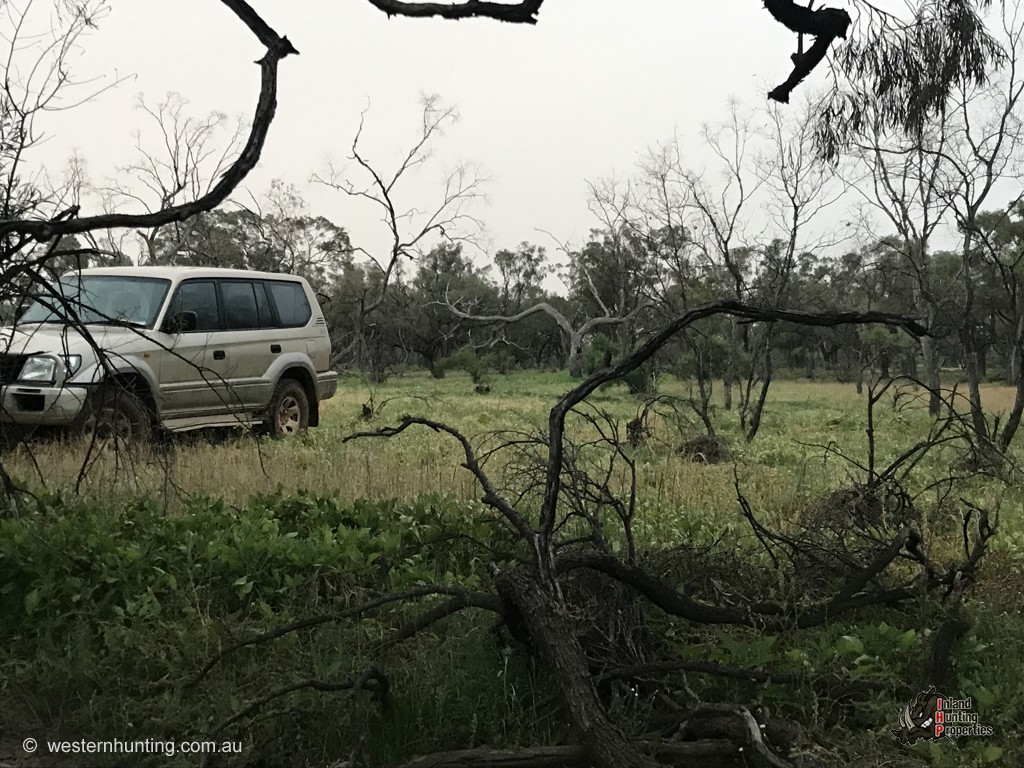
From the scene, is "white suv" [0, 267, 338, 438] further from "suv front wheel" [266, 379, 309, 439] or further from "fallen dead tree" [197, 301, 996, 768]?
"fallen dead tree" [197, 301, 996, 768]

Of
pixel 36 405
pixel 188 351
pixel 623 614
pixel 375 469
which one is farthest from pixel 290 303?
pixel 623 614

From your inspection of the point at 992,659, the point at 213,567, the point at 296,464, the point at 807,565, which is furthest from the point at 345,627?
the point at 296,464

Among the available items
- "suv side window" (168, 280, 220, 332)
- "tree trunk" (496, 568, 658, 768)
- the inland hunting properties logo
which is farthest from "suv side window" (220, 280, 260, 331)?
the inland hunting properties logo

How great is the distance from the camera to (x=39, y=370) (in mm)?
8492

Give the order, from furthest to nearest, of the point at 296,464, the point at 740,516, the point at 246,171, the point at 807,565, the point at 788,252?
1. the point at 788,252
2. the point at 296,464
3. the point at 740,516
4. the point at 807,565
5. the point at 246,171

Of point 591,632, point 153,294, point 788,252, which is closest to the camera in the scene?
point 591,632

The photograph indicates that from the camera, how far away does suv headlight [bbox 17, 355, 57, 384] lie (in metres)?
8.44

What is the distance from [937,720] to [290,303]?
10.2 m

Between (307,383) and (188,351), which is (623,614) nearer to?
(188,351)

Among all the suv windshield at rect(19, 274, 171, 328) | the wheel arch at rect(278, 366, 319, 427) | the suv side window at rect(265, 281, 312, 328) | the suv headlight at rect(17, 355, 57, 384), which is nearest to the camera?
the suv headlight at rect(17, 355, 57, 384)

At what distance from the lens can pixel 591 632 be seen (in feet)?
12.1

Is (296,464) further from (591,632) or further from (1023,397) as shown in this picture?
(1023,397)

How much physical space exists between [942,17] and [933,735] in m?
3.45

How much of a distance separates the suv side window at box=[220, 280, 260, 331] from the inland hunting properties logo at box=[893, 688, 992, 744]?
364 inches
